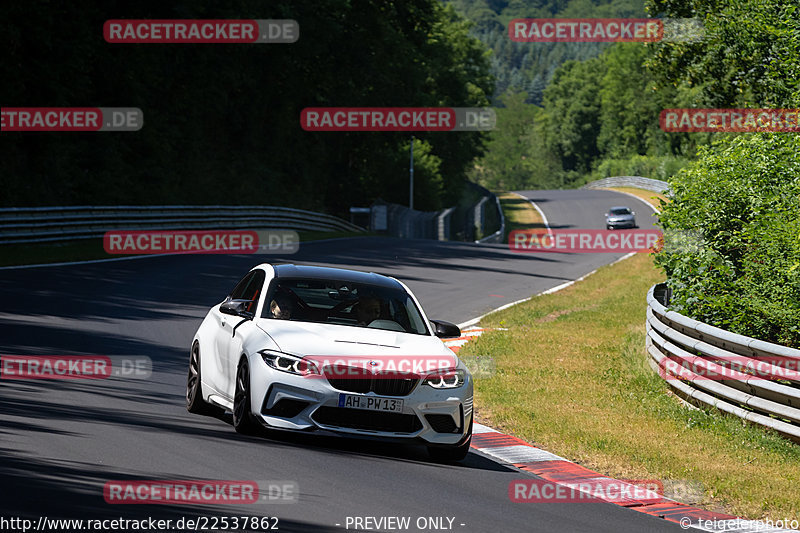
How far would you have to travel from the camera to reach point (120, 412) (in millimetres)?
10078

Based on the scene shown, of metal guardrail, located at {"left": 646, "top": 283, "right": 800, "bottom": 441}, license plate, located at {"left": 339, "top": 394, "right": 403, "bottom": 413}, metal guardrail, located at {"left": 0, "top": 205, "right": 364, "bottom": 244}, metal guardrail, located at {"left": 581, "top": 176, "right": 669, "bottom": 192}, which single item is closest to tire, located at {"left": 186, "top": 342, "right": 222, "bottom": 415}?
license plate, located at {"left": 339, "top": 394, "right": 403, "bottom": 413}

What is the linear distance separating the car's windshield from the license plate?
4.01 ft

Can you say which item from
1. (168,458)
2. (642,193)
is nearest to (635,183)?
(642,193)

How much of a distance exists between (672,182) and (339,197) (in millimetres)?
50889

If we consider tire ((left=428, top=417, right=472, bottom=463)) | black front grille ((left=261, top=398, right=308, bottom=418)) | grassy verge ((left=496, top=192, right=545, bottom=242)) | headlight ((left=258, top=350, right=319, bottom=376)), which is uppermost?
headlight ((left=258, top=350, right=319, bottom=376))

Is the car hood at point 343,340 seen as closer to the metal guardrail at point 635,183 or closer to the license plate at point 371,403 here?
the license plate at point 371,403

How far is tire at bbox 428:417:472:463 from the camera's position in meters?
9.19

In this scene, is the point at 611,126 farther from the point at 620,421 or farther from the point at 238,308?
the point at 238,308

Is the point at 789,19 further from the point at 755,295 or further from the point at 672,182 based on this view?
the point at 755,295

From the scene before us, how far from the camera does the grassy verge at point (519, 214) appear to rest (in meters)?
76.8

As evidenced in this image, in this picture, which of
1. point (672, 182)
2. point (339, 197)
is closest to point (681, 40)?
point (672, 182)

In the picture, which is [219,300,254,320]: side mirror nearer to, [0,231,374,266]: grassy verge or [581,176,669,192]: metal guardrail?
[0,231,374,266]: grassy verge

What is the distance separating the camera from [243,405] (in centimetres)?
910

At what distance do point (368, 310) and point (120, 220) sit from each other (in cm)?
2500
